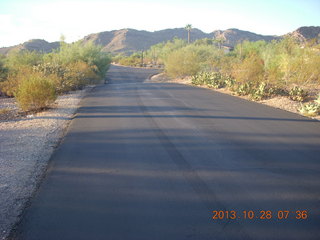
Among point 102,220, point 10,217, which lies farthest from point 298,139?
point 10,217

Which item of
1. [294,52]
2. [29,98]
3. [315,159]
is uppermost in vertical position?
[294,52]

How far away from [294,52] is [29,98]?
60.7 ft

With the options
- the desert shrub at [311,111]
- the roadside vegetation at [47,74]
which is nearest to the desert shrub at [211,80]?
the roadside vegetation at [47,74]

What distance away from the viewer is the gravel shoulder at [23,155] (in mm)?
4691

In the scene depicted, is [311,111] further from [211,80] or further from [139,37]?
[139,37]

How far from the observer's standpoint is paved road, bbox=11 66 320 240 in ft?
13.0

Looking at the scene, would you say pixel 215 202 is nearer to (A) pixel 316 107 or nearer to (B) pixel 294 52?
(A) pixel 316 107

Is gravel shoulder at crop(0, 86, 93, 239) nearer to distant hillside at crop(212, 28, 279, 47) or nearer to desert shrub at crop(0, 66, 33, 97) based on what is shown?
desert shrub at crop(0, 66, 33, 97)

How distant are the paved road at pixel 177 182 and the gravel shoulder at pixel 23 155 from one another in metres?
0.27

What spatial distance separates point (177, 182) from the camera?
536cm

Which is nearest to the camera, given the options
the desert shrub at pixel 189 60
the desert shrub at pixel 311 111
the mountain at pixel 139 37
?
the desert shrub at pixel 311 111

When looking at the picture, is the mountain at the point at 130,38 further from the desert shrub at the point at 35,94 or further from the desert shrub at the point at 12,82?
the desert shrub at the point at 35,94

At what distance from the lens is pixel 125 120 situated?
35.2 feet

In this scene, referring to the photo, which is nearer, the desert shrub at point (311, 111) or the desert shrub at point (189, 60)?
the desert shrub at point (311, 111)
